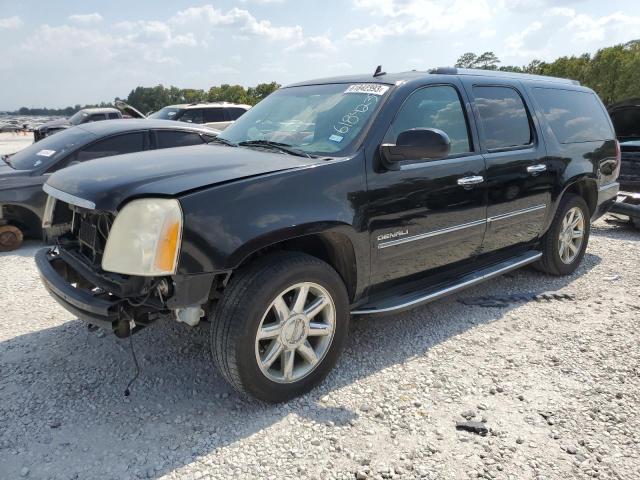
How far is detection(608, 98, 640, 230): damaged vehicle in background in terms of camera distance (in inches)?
273

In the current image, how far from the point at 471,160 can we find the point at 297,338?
1.90m

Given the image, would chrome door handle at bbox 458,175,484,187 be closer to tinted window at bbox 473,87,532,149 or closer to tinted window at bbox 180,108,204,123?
tinted window at bbox 473,87,532,149

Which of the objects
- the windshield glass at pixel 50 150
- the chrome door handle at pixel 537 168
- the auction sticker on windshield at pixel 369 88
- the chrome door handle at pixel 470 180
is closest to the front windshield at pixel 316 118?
the auction sticker on windshield at pixel 369 88

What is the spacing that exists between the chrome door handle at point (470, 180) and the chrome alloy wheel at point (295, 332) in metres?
1.39

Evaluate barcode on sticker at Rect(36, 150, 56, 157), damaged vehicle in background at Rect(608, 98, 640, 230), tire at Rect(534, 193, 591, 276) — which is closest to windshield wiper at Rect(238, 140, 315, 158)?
tire at Rect(534, 193, 591, 276)

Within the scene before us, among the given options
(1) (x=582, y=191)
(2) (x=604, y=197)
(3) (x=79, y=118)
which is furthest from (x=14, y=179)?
(3) (x=79, y=118)

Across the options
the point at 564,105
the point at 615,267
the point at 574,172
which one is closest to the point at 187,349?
the point at 574,172

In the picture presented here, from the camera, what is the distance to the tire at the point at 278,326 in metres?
2.61

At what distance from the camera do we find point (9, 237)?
5820 mm

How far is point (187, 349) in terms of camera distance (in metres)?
3.51

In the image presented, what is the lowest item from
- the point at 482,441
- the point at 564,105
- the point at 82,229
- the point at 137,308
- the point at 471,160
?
the point at 482,441

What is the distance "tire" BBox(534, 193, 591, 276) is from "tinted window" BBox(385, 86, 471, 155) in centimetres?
164

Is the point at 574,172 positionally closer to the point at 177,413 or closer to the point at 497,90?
the point at 497,90

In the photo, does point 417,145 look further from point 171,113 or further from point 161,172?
point 171,113
